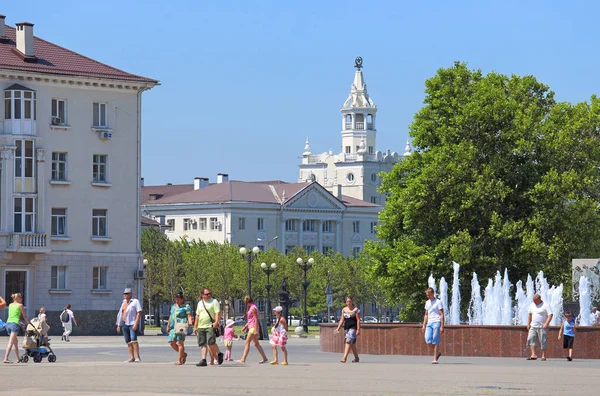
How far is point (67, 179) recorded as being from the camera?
66.2 m

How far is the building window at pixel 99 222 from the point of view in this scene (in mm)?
67875

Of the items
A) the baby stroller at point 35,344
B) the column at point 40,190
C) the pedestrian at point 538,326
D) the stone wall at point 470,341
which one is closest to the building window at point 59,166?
the column at point 40,190

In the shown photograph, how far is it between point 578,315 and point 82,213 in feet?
101

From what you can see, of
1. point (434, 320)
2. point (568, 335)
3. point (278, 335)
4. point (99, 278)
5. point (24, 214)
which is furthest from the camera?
point (99, 278)

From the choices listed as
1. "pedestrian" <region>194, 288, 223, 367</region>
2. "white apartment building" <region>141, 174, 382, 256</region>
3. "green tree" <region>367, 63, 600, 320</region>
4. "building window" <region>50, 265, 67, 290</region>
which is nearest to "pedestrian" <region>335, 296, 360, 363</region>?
"pedestrian" <region>194, 288, 223, 367</region>

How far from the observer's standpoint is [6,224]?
6450 cm

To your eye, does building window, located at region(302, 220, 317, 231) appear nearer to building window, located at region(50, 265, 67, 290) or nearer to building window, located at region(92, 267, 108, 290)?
building window, located at region(92, 267, 108, 290)

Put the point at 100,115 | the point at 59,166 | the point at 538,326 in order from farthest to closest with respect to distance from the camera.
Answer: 1. the point at 100,115
2. the point at 59,166
3. the point at 538,326

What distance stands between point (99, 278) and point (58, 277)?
2.37m

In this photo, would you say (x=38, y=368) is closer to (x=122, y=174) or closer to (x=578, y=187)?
(x=578, y=187)

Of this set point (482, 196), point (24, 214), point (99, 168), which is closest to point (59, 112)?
point (99, 168)

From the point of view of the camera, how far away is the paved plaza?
21.3 meters

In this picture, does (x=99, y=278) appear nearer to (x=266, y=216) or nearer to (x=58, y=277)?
(x=58, y=277)

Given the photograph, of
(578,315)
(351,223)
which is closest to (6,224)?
(578,315)
